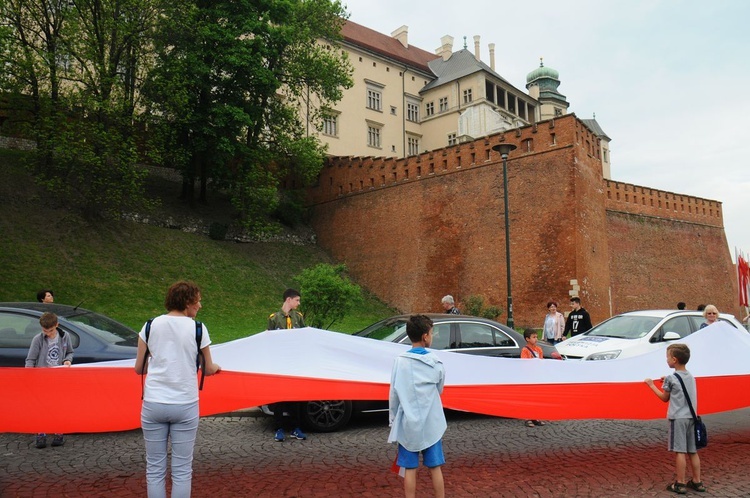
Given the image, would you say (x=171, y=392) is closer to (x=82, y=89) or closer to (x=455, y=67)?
(x=82, y=89)

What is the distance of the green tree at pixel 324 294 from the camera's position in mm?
17750

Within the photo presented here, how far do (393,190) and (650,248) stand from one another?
15.7 meters

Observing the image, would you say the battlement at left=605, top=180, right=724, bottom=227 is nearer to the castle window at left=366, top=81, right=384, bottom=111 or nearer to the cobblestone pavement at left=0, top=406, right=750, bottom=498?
the castle window at left=366, top=81, right=384, bottom=111

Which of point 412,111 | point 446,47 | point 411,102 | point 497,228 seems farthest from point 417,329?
point 446,47

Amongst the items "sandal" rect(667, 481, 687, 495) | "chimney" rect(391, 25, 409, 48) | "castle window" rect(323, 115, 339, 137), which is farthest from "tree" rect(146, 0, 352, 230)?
"chimney" rect(391, 25, 409, 48)

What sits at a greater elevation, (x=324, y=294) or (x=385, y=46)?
(x=385, y=46)

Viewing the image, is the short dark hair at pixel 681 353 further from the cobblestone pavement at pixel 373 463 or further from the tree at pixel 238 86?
the tree at pixel 238 86

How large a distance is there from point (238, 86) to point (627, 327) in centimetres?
2326

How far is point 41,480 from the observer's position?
5.53 m

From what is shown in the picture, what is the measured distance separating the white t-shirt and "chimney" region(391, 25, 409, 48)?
60.2m

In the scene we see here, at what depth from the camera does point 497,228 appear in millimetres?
27875

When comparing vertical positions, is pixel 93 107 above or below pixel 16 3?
below

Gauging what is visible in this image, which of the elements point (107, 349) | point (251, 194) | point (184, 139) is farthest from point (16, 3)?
point (107, 349)

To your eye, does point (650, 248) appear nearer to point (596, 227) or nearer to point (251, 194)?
point (596, 227)
